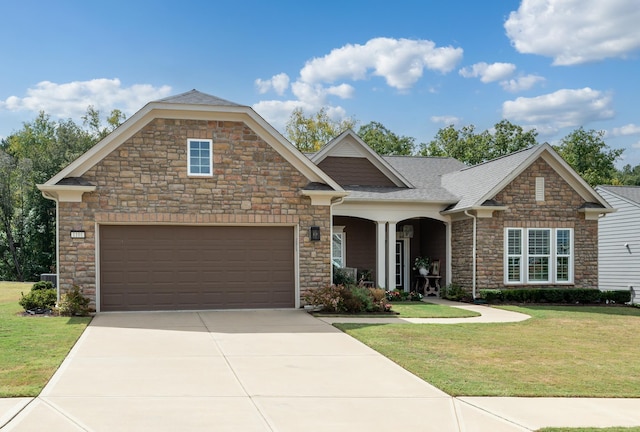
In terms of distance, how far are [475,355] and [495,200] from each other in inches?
418

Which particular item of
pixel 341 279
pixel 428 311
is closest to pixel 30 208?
pixel 341 279

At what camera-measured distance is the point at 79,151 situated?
40188 millimetres

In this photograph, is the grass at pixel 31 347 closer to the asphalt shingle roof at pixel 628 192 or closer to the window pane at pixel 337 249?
the window pane at pixel 337 249

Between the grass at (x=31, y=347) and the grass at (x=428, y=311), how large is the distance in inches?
309

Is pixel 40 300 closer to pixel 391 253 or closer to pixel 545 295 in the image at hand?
pixel 391 253

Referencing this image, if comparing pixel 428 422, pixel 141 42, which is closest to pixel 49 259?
pixel 141 42

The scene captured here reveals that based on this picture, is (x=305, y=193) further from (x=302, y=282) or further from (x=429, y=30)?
(x=429, y=30)

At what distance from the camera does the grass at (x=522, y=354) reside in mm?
8766

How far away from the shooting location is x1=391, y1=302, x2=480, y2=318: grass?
1677cm

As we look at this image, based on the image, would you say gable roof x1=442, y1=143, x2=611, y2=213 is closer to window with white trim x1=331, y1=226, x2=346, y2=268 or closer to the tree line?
window with white trim x1=331, y1=226, x2=346, y2=268

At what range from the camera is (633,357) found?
11312 mm

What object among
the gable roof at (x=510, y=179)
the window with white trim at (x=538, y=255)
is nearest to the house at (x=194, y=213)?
the gable roof at (x=510, y=179)

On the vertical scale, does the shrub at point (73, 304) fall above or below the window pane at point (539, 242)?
below

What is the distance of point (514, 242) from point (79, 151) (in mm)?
28634
